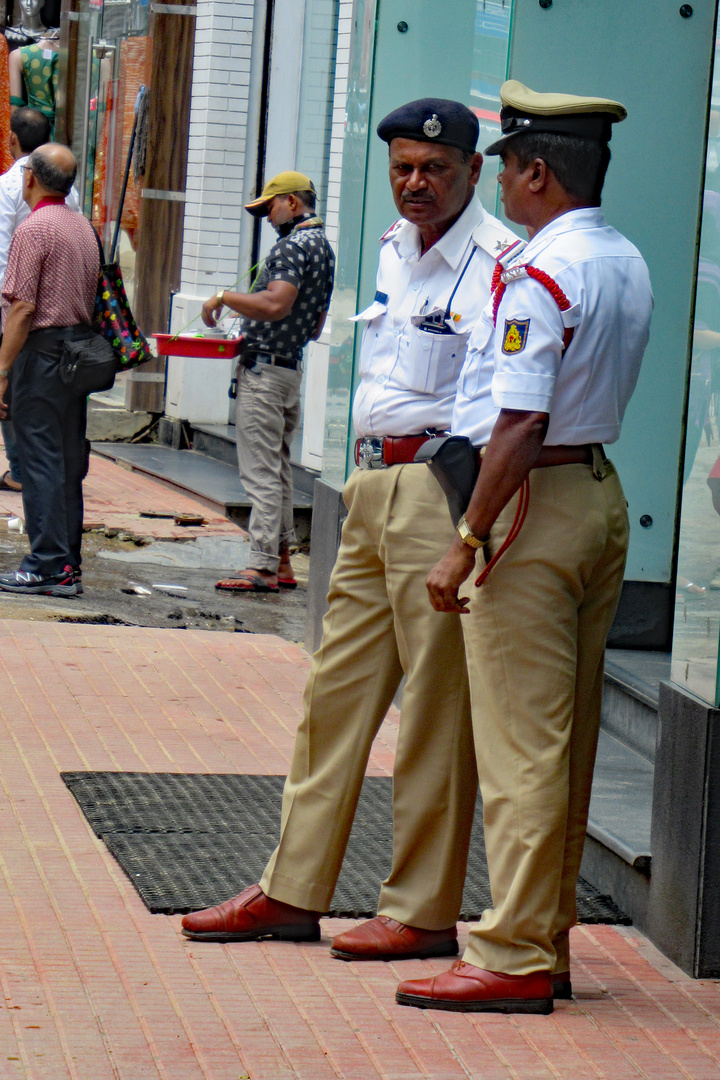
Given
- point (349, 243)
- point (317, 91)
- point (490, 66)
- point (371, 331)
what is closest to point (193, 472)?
point (317, 91)

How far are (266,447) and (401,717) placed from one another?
15.7ft

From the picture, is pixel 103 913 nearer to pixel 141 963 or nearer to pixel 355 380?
pixel 141 963

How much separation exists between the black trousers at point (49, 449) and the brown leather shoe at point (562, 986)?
192 inches

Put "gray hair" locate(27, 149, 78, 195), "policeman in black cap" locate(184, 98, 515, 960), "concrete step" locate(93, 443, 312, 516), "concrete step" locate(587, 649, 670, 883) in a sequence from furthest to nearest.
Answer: "concrete step" locate(93, 443, 312, 516)
"gray hair" locate(27, 149, 78, 195)
"concrete step" locate(587, 649, 670, 883)
"policeman in black cap" locate(184, 98, 515, 960)

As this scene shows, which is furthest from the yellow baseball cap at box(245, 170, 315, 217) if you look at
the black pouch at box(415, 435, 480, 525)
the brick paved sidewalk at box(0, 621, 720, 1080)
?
the black pouch at box(415, 435, 480, 525)

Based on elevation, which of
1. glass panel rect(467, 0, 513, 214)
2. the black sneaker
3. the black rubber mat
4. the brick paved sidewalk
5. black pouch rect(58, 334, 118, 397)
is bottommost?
the black sneaker

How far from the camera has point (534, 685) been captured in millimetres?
3650

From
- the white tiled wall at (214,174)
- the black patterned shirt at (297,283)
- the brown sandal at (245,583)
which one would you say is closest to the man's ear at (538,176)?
the black patterned shirt at (297,283)

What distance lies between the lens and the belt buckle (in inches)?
160

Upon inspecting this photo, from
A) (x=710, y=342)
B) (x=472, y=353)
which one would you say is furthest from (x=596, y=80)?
(x=472, y=353)

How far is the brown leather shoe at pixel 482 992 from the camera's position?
A: 12.2ft

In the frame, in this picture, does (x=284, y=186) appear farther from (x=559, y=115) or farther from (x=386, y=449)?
(x=559, y=115)

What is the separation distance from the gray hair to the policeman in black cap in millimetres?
4209

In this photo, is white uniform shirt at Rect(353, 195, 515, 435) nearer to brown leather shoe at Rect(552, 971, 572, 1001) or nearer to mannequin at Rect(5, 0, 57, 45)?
brown leather shoe at Rect(552, 971, 572, 1001)
